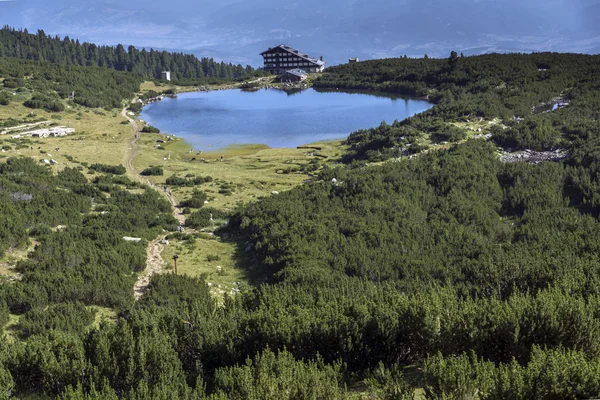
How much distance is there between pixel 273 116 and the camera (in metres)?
68.6

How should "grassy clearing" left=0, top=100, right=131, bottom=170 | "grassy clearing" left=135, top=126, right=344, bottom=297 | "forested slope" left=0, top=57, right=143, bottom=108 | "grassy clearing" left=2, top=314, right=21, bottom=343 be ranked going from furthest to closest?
"forested slope" left=0, top=57, right=143, bottom=108 < "grassy clearing" left=0, top=100, right=131, bottom=170 < "grassy clearing" left=135, top=126, right=344, bottom=297 < "grassy clearing" left=2, top=314, right=21, bottom=343

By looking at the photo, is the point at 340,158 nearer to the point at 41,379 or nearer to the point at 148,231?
the point at 148,231

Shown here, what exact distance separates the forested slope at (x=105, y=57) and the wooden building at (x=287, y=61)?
23.9 ft

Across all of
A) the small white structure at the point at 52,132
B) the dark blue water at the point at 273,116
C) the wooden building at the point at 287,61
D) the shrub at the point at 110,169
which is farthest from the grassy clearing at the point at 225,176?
the wooden building at the point at 287,61

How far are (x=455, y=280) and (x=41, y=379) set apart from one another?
13432 mm

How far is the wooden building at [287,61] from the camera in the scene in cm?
10688

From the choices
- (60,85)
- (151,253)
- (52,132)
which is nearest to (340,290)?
(151,253)

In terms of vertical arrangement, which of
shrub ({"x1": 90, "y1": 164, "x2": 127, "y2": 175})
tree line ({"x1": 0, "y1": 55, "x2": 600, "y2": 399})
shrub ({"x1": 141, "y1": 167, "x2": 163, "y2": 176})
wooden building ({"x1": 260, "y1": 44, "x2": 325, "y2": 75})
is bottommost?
tree line ({"x1": 0, "y1": 55, "x2": 600, "y2": 399})

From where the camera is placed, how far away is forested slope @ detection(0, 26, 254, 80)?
359 ft

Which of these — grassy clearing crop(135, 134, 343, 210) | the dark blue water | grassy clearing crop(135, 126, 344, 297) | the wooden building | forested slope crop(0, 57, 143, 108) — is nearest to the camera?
grassy clearing crop(135, 126, 344, 297)

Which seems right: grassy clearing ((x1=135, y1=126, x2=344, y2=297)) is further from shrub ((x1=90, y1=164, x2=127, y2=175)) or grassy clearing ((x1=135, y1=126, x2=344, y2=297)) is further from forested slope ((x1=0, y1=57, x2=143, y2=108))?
forested slope ((x1=0, y1=57, x2=143, y2=108))

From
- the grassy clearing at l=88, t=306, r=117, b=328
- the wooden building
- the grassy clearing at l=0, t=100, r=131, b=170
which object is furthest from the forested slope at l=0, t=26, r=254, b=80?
the grassy clearing at l=88, t=306, r=117, b=328

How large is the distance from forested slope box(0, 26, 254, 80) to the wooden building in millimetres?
7272

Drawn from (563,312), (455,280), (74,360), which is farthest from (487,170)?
(74,360)
